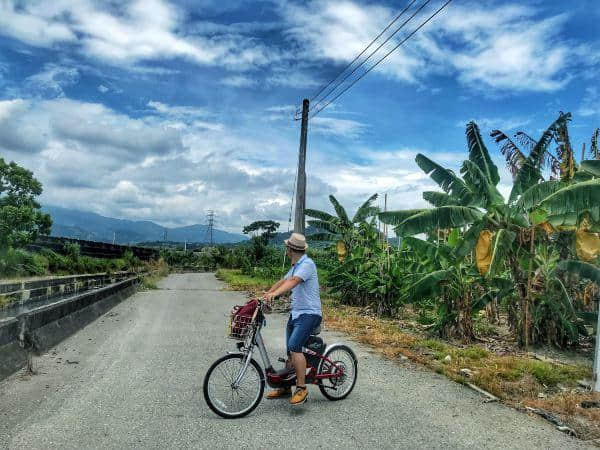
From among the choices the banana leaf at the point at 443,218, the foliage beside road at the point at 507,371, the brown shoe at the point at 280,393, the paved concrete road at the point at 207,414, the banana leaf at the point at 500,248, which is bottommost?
the paved concrete road at the point at 207,414

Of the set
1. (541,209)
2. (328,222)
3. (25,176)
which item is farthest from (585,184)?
(25,176)

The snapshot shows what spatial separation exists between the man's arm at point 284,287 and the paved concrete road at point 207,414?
125 cm

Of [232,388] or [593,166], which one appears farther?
[593,166]

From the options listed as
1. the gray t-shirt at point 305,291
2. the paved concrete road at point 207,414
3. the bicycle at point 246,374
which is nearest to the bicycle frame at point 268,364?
the bicycle at point 246,374

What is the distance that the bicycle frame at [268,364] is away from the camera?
5973mm

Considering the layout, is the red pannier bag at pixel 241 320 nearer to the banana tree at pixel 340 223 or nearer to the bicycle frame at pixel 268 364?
the bicycle frame at pixel 268 364

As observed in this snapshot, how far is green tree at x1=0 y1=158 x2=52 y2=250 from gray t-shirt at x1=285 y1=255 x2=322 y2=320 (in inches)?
1780

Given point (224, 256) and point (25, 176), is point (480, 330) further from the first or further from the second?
point (224, 256)

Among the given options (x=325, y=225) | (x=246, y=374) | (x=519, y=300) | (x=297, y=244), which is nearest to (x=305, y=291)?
(x=297, y=244)

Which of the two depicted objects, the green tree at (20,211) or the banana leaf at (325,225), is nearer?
the banana leaf at (325,225)

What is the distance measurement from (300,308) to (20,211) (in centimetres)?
4874

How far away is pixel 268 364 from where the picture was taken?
Result: 623 centimetres

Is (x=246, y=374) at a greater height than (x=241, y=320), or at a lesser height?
lesser

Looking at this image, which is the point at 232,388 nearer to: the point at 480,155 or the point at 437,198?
the point at 437,198
